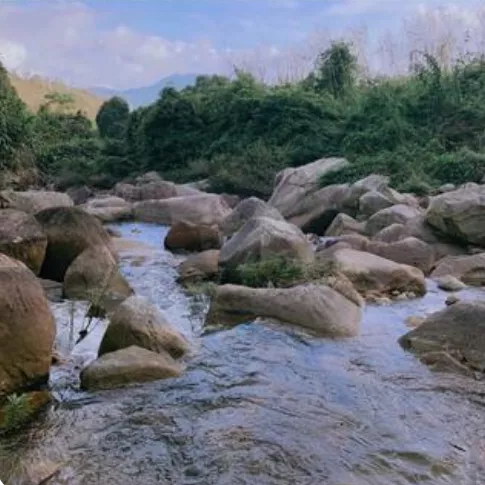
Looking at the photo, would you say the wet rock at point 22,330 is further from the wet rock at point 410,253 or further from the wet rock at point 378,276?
the wet rock at point 410,253

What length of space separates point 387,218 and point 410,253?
10.3ft

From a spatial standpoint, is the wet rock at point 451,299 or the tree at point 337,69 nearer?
the wet rock at point 451,299

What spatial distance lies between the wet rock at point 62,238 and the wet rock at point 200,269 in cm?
157

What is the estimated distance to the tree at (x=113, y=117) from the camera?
139ft

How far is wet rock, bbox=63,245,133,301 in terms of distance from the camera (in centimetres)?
971

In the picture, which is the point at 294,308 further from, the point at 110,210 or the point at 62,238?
the point at 110,210

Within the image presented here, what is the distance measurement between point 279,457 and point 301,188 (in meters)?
17.2

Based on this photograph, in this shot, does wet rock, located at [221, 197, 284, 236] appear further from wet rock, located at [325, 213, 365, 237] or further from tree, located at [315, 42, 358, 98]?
tree, located at [315, 42, 358, 98]

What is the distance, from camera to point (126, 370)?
6250mm

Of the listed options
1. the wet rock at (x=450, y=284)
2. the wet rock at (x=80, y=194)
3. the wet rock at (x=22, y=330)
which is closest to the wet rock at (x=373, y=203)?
the wet rock at (x=450, y=284)

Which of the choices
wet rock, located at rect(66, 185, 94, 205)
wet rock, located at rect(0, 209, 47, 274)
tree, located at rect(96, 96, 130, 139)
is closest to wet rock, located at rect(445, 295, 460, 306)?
wet rock, located at rect(0, 209, 47, 274)

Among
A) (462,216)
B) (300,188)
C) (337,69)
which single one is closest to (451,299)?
(462,216)

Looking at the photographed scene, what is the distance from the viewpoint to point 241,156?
29.2 meters

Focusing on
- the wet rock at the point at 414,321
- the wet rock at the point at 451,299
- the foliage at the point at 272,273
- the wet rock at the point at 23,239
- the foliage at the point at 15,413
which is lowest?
the wet rock at the point at 451,299
